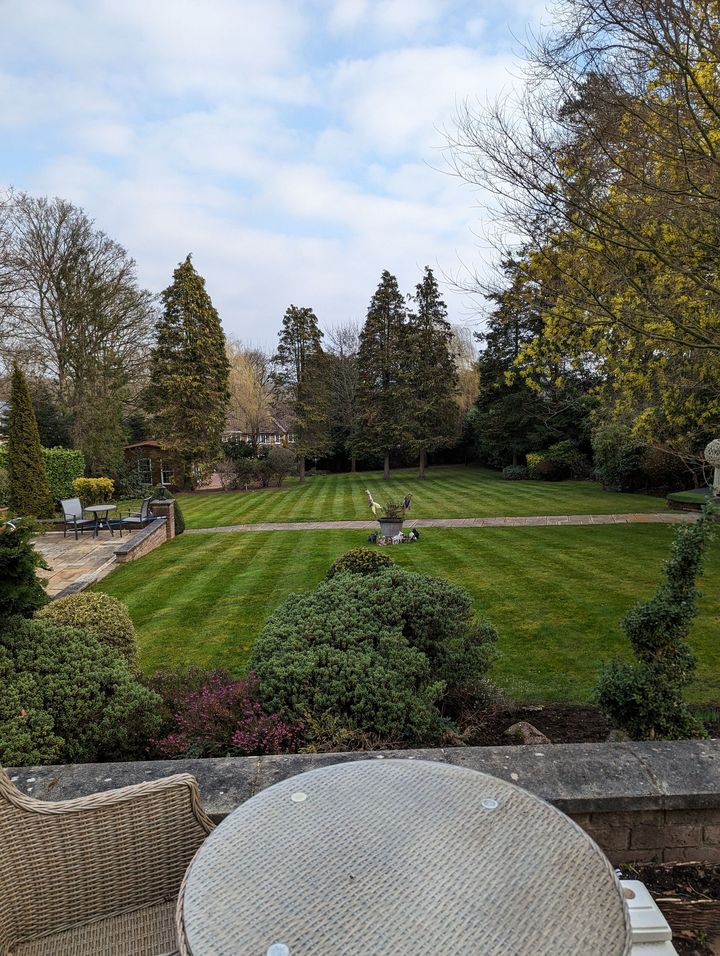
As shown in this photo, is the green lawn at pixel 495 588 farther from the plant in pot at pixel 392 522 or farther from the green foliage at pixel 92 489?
the green foliage at pixel 92 489

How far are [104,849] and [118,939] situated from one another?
24cm

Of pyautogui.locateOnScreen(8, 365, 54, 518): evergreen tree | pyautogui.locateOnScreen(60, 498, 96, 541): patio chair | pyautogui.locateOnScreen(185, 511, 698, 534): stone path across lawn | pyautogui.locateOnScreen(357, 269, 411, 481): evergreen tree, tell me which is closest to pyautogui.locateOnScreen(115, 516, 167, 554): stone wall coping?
pyautogui.locateOnScreen(185, 511, 698, 534): stone path across lawn

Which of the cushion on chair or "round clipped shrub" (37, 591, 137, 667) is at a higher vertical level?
"round clipped shrub" (37, 591, 137, 667)

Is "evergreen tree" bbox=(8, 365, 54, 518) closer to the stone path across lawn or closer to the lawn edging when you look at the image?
the stone path across lawn

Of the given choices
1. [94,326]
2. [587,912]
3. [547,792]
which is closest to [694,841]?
[547,792]

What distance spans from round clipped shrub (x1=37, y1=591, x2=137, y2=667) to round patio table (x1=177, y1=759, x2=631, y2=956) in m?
2.65

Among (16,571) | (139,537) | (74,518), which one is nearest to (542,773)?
(16,571)

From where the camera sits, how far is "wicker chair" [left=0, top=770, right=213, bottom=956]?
1.62m

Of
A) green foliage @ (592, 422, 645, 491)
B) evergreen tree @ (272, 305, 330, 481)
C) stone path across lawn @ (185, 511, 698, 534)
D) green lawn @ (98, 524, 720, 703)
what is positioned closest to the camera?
green lawn @ (98, 524, 720, 703)

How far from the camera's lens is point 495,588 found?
7.78m

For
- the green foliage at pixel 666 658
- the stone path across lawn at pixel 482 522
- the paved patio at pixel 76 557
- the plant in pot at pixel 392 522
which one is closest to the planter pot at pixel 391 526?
the plant in pot at pixel 392 522

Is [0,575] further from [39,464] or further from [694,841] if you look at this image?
[39,464]

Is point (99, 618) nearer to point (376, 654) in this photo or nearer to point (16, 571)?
point (16, 571)

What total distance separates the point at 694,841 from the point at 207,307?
92.8 feet
